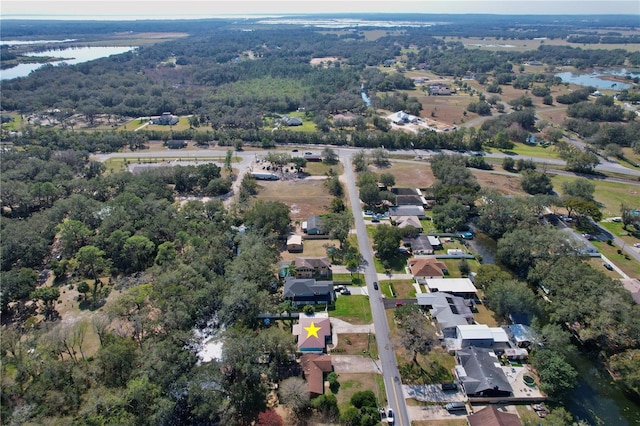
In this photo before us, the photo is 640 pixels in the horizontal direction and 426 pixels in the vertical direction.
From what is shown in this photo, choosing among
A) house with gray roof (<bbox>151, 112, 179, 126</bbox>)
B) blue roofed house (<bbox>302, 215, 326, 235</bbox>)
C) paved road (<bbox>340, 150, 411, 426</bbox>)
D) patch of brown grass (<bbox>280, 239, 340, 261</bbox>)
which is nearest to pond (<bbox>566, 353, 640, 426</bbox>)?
paved road (<bbox>340, 150, 411, 426</bbox>)

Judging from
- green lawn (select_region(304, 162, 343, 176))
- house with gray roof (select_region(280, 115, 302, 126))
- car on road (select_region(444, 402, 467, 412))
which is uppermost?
house with gray roof (select_region(280, 115, 302, 126))

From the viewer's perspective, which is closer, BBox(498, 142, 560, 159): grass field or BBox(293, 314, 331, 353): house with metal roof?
BBox(293, 314, 331, 353): house with metal roof

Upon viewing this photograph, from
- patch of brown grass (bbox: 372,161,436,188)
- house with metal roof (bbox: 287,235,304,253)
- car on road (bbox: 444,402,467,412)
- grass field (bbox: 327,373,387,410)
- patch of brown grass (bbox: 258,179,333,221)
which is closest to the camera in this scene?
car on road (bbox: 444,402,467,412)

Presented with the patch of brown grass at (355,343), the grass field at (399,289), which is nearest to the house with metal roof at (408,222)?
the grass field at (399,289)

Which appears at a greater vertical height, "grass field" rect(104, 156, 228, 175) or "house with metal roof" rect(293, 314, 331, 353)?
"grass field" rect(104, 156, 228, 175)

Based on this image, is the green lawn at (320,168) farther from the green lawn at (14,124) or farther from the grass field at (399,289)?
the green lawn at (14,124)

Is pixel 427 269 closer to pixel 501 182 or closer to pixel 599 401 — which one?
pixel 599 401

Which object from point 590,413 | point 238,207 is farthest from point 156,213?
point 590,413

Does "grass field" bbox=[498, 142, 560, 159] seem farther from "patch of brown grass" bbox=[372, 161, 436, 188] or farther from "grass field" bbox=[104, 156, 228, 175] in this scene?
"grass field" bbox=[104, 156, 228, 175]

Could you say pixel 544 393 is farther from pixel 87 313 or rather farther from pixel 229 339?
pixel 87 313
